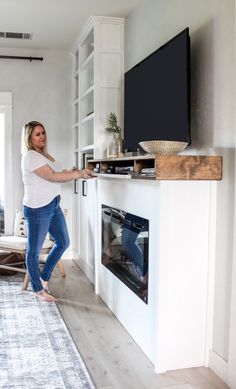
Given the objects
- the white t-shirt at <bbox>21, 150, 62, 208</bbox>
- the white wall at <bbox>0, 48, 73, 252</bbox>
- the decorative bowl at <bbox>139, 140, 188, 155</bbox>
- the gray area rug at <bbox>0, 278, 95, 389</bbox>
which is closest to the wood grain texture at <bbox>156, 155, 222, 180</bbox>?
the decorative bowl at <bbox>139, 140, 188, 155</bbox>

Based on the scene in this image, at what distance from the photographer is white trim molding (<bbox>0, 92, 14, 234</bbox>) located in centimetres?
505

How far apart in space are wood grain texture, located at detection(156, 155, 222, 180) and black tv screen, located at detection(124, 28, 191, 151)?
0.85 ft

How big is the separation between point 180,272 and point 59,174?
131 cm

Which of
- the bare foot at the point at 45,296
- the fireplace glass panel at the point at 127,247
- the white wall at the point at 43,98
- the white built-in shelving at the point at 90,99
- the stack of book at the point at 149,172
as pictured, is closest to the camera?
the stack of book at the point at 149,172

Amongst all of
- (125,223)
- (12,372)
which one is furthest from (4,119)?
(12,372)

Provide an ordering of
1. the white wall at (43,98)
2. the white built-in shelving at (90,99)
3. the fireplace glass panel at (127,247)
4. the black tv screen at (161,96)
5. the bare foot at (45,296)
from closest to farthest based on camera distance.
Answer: the black tv screen at (161,96) < the fireplace glass panel at (127,247) < the bare foot at (45,296) < the white built-in shelving at (90,99) < the white wall at (43,98)

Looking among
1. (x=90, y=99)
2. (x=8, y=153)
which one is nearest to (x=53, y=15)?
(x=90, y=99)

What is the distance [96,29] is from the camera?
396 cm

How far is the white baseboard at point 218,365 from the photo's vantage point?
7.43 ft

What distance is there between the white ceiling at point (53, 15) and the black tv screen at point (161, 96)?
0.66 metres

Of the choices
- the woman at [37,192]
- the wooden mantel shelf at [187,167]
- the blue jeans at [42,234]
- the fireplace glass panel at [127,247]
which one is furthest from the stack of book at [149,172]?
the blue jeans at [42,234]

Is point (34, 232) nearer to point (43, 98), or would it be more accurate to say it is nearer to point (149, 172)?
point (149, 172)

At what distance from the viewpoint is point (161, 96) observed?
286 centimetres

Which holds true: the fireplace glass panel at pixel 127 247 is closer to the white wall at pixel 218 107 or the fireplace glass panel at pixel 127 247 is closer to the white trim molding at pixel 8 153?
the white wall at pixel 218 107
